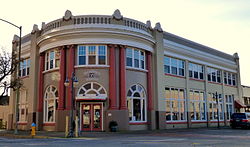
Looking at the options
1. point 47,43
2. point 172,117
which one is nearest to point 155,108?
point 172,117

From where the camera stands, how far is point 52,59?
3036cm

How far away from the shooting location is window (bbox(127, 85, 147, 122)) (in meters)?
29.0

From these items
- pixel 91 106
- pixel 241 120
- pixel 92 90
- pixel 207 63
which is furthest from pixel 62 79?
pixel 207 63

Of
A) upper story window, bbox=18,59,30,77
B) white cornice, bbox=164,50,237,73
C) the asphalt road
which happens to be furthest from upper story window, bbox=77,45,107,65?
the asphalt road

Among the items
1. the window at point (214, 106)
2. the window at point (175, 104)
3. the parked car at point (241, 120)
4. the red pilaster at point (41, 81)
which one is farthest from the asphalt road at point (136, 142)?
the window at point (214, 106)

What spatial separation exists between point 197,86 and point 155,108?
984cm

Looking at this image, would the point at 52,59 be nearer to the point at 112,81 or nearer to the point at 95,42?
the point at 95,42

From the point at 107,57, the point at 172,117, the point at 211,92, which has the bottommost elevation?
the point at 172,117

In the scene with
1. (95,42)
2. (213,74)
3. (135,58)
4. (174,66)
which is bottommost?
(213,74)

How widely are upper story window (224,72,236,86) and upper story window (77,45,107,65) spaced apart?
24.0 m

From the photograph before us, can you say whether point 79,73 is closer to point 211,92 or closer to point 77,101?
point 77,101

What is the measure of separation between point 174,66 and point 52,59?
568 inches

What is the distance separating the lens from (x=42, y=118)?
30.5 metres

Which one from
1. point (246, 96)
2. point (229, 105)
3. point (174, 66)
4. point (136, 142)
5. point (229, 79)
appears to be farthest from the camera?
point (246, 96)
